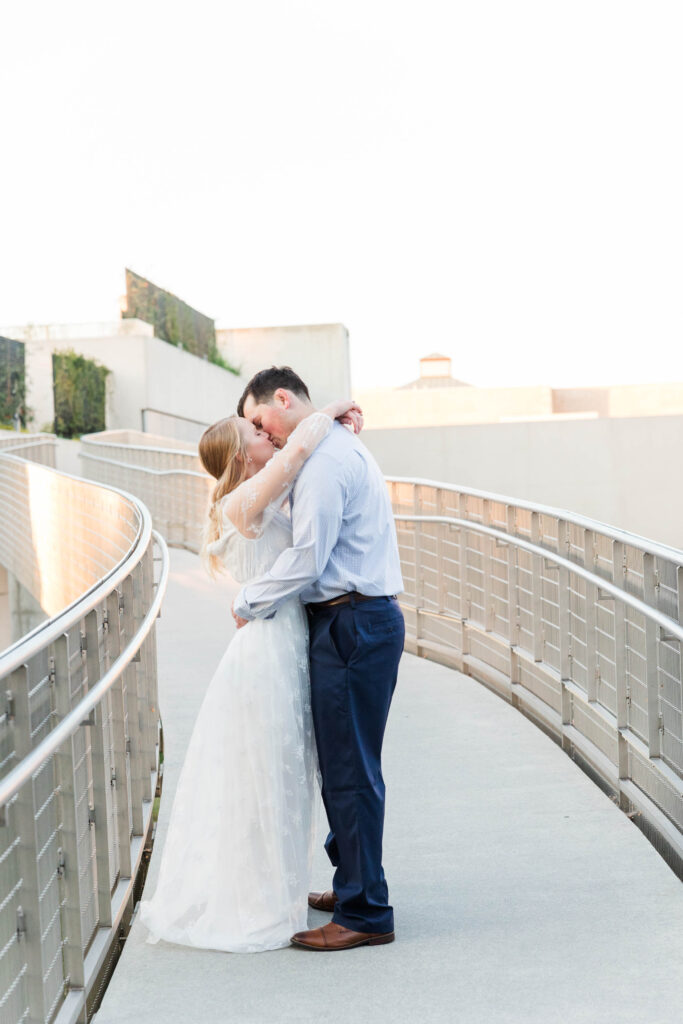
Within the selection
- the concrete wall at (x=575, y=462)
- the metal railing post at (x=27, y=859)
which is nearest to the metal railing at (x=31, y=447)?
the concrete wall at (x=575, y=462)

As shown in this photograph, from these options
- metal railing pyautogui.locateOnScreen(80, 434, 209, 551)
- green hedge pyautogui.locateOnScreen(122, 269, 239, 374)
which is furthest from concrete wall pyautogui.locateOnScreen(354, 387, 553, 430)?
metal railing pyautogui.locateOnScreen(80, 434, 209, 551)

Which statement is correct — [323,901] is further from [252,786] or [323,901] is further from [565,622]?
[565,622]

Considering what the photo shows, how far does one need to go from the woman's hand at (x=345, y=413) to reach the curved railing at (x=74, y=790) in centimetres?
89

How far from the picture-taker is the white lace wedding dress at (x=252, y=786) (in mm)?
3646

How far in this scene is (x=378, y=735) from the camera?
3.73 meters

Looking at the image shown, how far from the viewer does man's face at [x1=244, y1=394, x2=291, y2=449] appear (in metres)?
3.80

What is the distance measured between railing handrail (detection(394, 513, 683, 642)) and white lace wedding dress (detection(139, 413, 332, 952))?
4.08 ft

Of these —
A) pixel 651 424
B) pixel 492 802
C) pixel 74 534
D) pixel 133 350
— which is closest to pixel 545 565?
pixel 492 802

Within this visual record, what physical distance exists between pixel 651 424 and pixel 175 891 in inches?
977

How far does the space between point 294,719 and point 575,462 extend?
24.3 m

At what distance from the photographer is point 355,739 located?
Result: 366 cm

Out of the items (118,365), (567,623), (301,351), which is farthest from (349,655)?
(301,351)

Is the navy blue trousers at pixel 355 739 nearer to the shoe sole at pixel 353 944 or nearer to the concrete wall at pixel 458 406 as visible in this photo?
the shoe sole at pixel 353 944

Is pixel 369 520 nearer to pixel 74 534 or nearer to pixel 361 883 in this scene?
pixel 361 883
